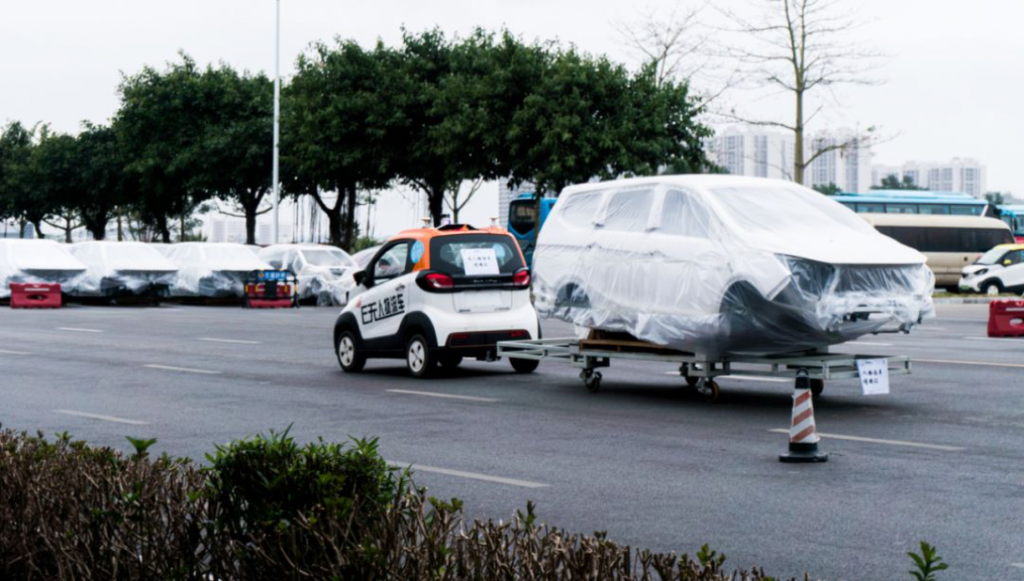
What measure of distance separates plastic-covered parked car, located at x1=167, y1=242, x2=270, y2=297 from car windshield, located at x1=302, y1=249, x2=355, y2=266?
1237mm

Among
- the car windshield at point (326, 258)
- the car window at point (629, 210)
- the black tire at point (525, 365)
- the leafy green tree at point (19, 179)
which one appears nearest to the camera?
the car window at point (629, 210)

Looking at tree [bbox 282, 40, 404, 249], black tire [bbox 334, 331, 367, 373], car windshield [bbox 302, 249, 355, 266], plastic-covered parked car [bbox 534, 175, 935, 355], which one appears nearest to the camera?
plastic-covered parked car [bbox 534, 175, 935, 355]

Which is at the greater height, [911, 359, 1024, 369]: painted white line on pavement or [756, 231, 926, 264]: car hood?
[756, 231, 926, 264]: car hood

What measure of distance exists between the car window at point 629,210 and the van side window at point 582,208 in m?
0.28

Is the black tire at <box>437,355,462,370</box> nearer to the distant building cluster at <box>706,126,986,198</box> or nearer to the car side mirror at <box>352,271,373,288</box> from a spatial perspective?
the car side mirror at <box>352,271,373,288</box>

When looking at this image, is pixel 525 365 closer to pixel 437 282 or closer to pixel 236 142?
pixel 437 282

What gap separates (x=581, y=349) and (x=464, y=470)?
5.21 m

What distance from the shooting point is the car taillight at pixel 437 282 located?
16188 millimetres

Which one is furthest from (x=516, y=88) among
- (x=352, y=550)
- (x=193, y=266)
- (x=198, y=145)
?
(x=352, y=550)

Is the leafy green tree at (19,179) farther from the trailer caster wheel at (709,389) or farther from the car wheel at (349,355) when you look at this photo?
the trailer caster wheel at (709,389)

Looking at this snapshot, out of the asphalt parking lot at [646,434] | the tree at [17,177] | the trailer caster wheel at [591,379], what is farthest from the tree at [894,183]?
the trailer caster wheel at [591,379]

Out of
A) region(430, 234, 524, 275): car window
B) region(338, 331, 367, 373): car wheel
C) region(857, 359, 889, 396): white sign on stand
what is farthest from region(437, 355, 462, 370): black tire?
region(857, 359, 889, 396): white sign on stand

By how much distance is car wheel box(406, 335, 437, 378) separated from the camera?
1628cm

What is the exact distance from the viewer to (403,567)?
405 cm
